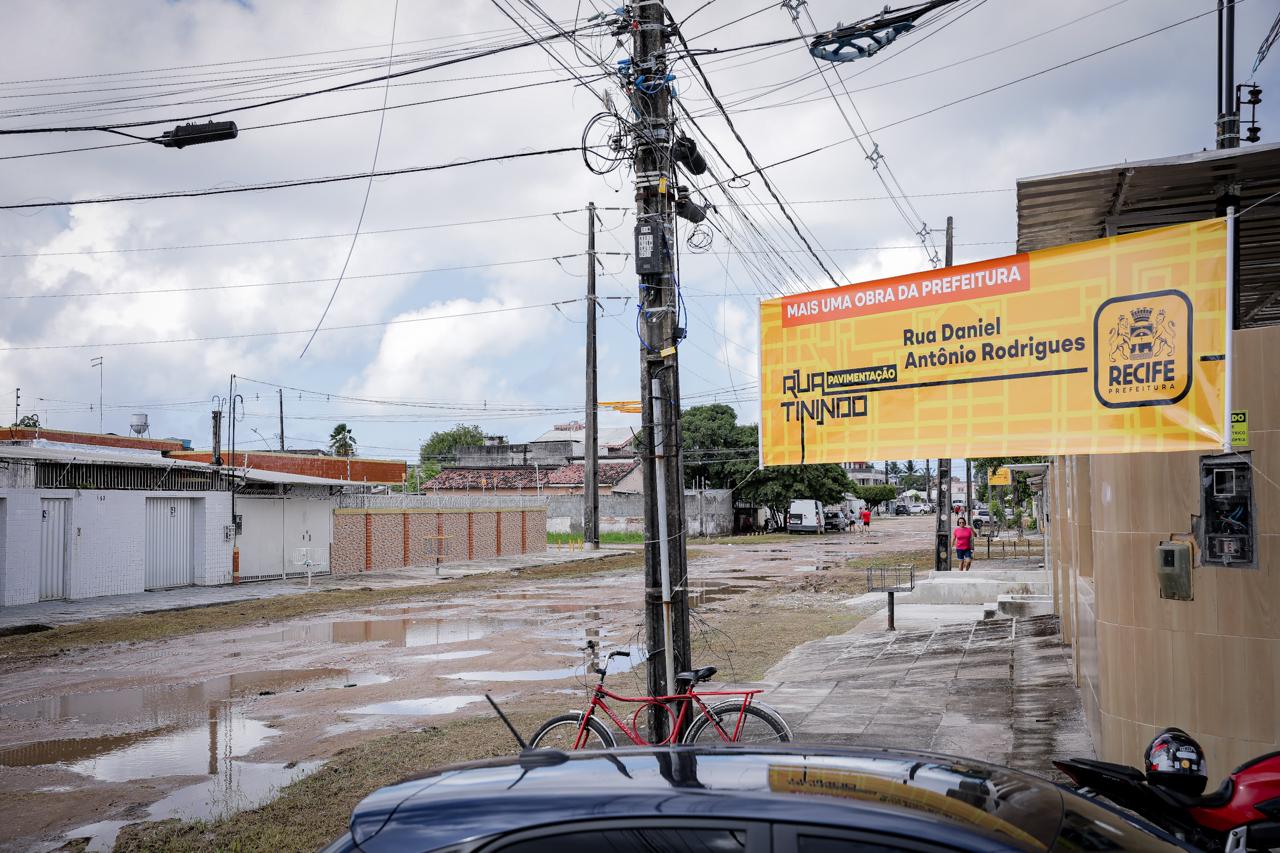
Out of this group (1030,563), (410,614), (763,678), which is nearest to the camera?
(763,678)

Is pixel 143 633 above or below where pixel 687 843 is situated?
below

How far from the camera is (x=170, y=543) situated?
28.3 meters

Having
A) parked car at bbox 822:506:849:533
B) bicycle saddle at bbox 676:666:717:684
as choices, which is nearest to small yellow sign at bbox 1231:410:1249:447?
bicycle saddle at bbox 676:666:717:684

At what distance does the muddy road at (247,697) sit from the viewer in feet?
28.0

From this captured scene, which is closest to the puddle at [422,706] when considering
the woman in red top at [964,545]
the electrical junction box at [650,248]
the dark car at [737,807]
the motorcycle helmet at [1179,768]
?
the electrical junction box at [650,248]

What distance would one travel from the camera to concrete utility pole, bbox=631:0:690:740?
859cm

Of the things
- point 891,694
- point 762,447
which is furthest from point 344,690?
point 762,447

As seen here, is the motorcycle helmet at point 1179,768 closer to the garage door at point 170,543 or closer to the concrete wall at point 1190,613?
the concrete wall at point 1190,613

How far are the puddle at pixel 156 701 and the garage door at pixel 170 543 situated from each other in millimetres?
14722

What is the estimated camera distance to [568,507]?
65188 millimetres

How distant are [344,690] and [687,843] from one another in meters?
11.8

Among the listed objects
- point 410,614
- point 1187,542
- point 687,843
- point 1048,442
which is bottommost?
point 410,614

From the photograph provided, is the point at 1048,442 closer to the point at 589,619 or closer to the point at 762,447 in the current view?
the point at 762,447

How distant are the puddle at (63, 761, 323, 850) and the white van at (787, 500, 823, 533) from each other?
57.4 meters
